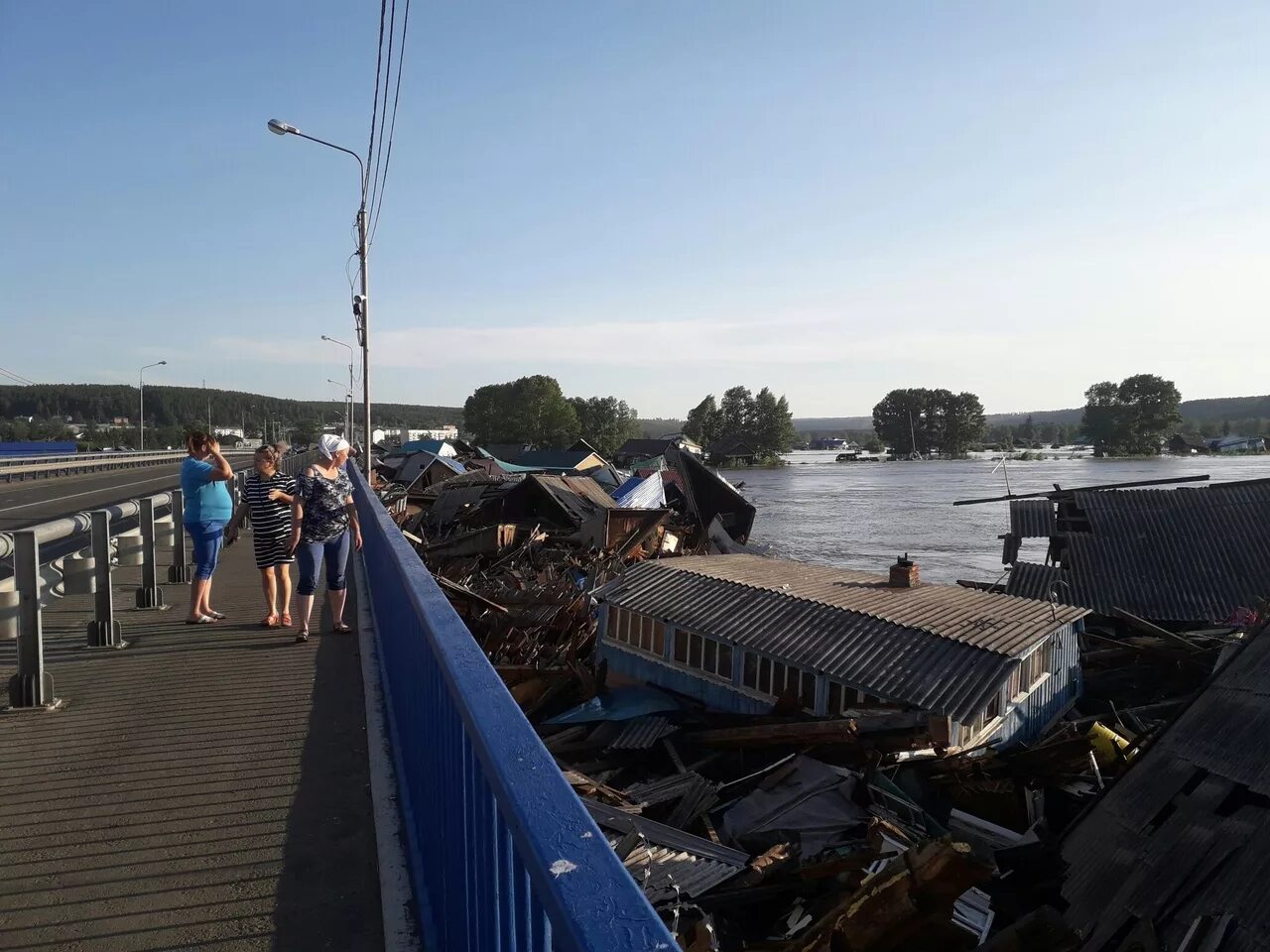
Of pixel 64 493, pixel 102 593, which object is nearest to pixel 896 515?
pixel 64 493

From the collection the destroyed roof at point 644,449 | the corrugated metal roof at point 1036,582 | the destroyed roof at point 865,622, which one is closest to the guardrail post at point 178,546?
the destroyed roof at point 865,622

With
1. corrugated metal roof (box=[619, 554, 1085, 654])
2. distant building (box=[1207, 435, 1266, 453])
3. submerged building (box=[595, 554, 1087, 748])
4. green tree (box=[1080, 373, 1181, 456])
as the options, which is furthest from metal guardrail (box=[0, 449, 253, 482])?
distant building (box=[1207, 435, 1266, 453])

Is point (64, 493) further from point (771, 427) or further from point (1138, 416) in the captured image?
point (1138, 416)

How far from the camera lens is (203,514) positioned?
6332mm

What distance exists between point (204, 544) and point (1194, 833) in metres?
8.74

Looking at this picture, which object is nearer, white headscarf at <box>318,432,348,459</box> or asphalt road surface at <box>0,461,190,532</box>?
white headscarf at <box>318,432,348,459</box>

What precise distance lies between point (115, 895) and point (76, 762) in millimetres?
1296

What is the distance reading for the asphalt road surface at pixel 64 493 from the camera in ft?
51.0

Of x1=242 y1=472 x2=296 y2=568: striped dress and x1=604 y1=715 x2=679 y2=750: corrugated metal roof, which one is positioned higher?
x1=242 y1=472 x2=296 y2=568: striped dress

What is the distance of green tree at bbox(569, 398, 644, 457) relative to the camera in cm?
10281

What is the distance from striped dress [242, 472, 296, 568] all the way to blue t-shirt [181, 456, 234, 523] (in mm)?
256

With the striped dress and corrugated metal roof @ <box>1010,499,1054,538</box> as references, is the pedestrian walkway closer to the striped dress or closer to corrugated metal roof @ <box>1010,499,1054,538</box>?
the striped dress

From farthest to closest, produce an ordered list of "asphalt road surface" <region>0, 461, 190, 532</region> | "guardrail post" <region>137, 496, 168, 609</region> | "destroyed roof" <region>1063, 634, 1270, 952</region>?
1. "asphalt road surface" <region>0, 461, 190, 532</region>
2. "destroyed roof" <region>1063, 634, 1270, 952</region>
3. "guardrail post" <region>137, 496, 168, 609</region>

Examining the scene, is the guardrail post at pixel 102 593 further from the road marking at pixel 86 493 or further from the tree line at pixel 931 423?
the tree line at pixel 931 423
